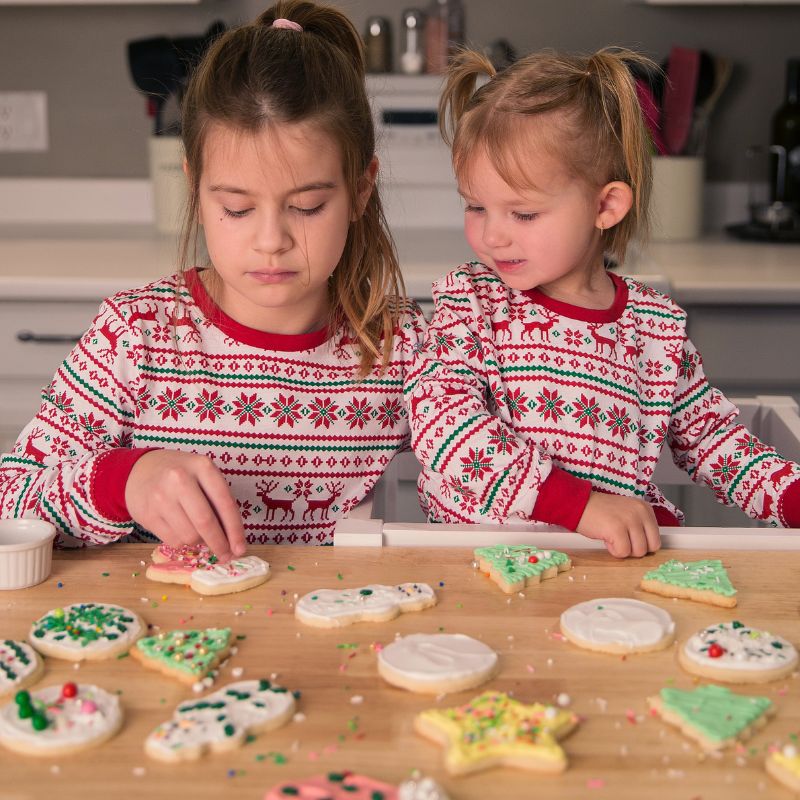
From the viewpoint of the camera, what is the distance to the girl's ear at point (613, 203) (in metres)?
1.31

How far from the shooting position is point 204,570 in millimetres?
956

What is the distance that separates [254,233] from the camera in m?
1.13

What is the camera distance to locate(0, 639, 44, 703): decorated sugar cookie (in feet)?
2.54

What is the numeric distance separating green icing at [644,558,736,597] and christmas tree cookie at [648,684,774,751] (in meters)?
0.16

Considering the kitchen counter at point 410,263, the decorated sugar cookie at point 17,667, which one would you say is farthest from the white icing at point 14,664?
the kitchen counter at point 410,263

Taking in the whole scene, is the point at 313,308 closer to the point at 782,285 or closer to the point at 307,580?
the point at 307,580

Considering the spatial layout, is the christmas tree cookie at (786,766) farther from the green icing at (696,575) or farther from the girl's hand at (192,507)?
the girl's hand at (192,507)

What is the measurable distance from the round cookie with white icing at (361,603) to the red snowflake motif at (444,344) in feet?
1.44

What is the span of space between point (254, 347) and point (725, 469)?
601mm

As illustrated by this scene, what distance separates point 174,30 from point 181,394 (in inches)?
68.9

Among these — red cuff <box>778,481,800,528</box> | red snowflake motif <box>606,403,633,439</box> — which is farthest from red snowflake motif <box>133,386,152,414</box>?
red cuff <box>778,481,800,528</box>

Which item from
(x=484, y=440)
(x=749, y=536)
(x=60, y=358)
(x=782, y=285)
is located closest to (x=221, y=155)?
(x=484, y=440)

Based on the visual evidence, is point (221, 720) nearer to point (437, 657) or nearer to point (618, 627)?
point (437, 657)

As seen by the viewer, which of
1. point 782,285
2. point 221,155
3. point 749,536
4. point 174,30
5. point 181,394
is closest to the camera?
point 749,536
